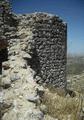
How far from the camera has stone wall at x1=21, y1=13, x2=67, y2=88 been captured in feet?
37.6

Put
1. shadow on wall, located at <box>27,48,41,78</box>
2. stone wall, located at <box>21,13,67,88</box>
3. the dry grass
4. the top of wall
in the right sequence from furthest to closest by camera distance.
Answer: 1. the top of wall
2. stone wall, located at <box>21,13,67,88</box>
3. shadow on wall, located at <box>27,48,41,78</box>
4. the dry grass

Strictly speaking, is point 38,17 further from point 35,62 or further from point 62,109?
point 62,109

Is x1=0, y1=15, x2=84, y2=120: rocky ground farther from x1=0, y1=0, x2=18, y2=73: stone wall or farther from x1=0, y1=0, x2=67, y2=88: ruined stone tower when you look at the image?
x1=0, y1=0, x2=67, y2=88: ruined stone tower

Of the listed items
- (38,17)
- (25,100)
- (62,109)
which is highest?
(38,17)

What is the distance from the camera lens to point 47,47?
11.8 metres

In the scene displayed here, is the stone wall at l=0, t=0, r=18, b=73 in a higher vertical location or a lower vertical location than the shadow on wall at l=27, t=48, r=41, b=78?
higher

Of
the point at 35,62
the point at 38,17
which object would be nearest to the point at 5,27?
the point at 38,17

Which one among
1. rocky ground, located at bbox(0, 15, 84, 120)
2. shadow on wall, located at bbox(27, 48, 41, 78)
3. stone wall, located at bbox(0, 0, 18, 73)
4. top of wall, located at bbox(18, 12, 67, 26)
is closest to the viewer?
rocky ground, located at bbox(0, 15, 84, 120)

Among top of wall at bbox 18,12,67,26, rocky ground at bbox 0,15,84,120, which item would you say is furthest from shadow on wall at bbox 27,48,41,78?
top of wall at bbox 18,12,67,26

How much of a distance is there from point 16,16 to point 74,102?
19.4 feet

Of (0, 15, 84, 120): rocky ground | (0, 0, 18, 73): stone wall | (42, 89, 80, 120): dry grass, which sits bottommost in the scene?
(42, 89, 80, 120): dry grass

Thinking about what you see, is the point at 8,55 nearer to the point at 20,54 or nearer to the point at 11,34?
the point at 20,54

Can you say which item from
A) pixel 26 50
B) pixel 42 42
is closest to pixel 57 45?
pixel 42 42

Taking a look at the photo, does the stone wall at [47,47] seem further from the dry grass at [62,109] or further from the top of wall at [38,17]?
the dry grass at [62,109]
